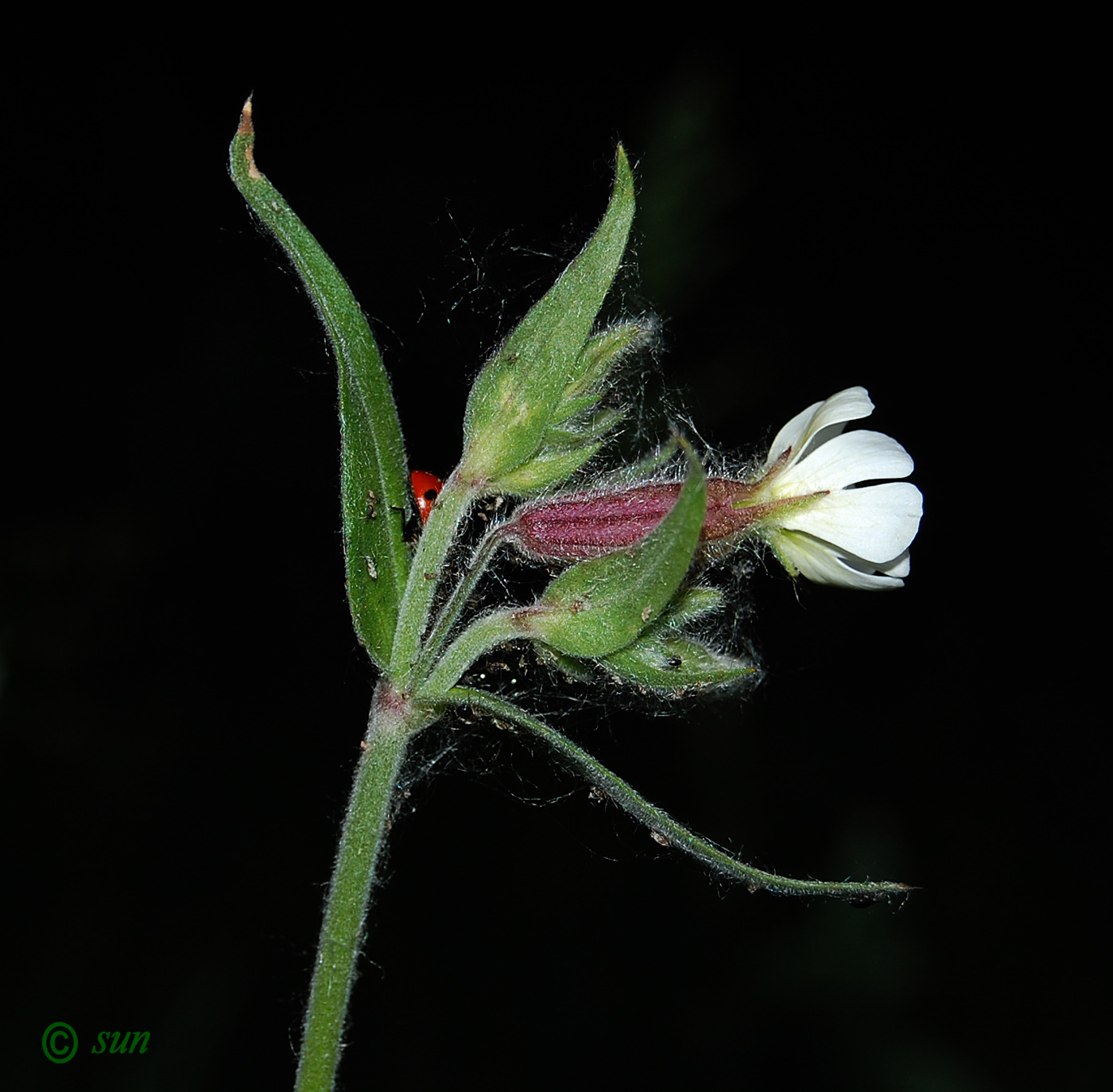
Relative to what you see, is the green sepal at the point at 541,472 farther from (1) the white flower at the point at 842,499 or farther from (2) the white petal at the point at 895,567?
(2) the white petal at the point at 895,567

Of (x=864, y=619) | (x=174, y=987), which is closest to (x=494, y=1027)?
(x=174, y=987)

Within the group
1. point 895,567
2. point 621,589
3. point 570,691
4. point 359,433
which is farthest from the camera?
point 570,691

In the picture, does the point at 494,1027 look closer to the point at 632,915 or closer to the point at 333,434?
the point at 632,915

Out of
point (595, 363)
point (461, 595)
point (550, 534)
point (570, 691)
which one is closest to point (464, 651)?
point (461, 595)

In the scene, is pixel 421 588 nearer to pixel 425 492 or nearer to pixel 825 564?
pixel 425 492

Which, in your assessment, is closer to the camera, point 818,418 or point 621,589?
point 621,589

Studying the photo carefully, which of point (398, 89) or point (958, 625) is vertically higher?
point (398, 89)
